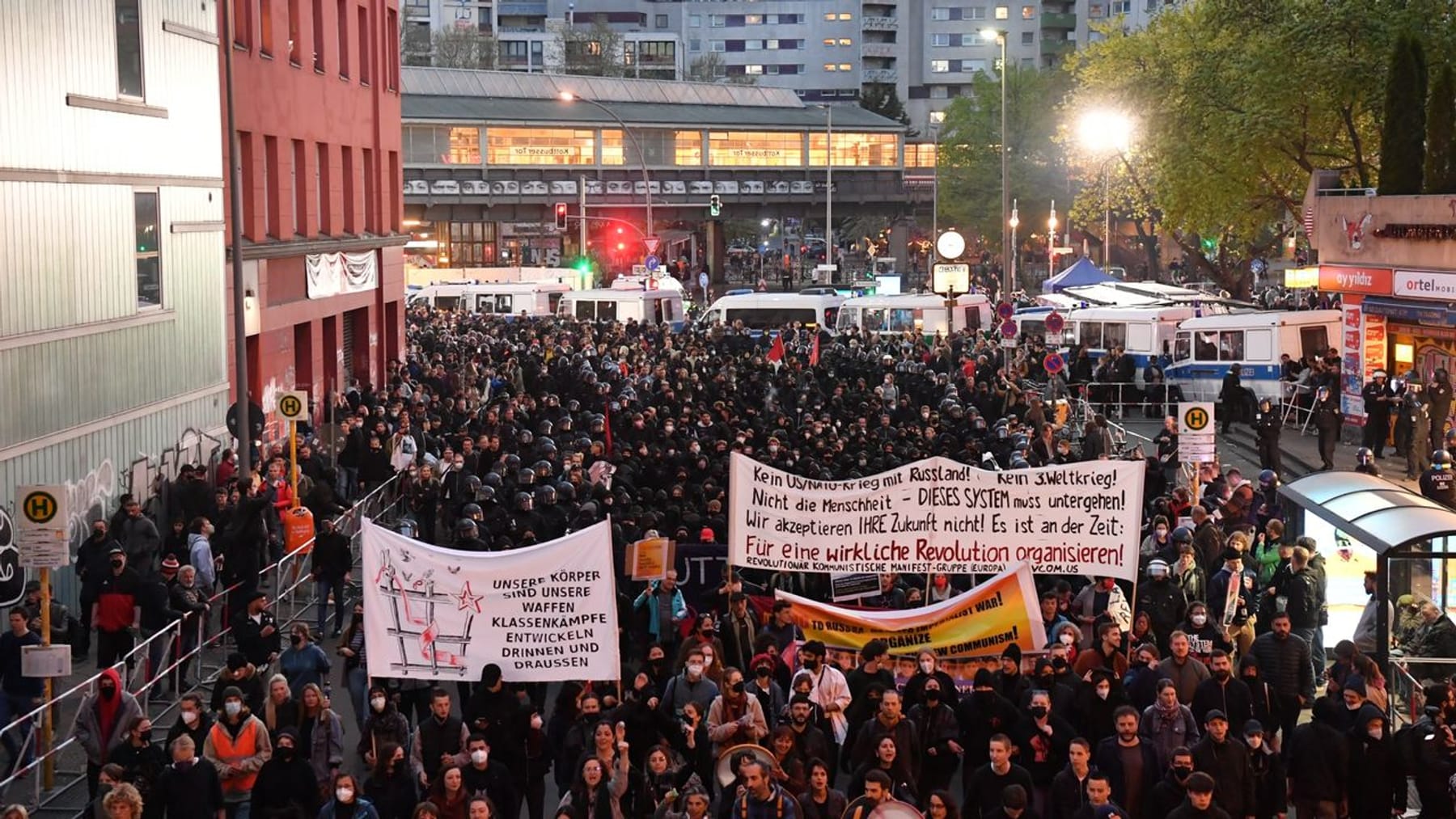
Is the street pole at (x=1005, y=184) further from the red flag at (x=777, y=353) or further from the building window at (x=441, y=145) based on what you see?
the building window at (x=441, y=145)

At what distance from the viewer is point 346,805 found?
11.4m

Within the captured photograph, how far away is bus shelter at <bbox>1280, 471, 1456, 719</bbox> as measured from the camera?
1518 centimetres

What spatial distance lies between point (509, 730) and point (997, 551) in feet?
13.8

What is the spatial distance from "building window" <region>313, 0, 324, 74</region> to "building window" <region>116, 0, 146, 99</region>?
42.1ft

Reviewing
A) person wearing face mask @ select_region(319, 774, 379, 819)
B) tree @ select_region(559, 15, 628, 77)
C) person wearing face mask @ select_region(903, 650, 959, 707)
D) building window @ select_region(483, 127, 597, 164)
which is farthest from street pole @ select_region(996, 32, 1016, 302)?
tree @ select_region(559, 15, 628, 77)

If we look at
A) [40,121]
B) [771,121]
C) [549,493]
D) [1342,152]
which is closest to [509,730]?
[549,493]

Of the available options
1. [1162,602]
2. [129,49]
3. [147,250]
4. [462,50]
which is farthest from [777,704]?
[462,50]

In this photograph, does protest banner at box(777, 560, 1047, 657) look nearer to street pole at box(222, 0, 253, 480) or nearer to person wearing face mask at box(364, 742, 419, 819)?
person wearing face mask at box(364, 742, 419, 819)

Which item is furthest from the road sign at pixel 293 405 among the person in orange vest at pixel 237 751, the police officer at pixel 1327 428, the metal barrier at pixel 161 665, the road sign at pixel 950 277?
the road sign at pixel 950 277

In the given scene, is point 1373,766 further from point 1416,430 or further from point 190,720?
point 1416,430

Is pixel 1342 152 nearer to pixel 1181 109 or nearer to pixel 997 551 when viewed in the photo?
pixel 1181 109

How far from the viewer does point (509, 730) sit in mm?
13133

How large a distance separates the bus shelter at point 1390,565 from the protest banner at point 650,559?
18.0 feet

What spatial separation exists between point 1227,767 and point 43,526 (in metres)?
8.51
